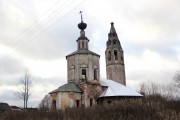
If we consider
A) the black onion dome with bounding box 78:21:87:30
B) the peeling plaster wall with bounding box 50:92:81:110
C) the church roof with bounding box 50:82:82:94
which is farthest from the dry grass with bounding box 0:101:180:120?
the black onion dome with bounding box 78:21:87:30

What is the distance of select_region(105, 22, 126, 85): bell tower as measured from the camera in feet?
181

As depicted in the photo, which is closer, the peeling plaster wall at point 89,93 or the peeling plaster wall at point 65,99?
the peeling plaster wall at point 65,99

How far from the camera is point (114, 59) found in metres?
55.7

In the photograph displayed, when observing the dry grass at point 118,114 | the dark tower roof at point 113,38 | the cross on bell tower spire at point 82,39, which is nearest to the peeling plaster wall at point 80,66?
the cross on bell tower spire at point 82,39

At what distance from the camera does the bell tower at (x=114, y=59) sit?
181ft

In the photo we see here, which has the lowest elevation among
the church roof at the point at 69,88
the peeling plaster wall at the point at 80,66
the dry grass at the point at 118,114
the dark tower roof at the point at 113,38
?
the dry grass at the point at 118,114

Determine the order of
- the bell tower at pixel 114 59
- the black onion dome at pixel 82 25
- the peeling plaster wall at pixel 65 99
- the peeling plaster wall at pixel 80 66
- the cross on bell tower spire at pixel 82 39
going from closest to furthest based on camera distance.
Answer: the peeling plaster wall at pixel 65 99 → the peeling plaster wall at pixel 80 66 → the cross on bell tower spire at pixel 82 39 → the black onion dome at pixel 82 25 → the bell tower at pixel 114 59

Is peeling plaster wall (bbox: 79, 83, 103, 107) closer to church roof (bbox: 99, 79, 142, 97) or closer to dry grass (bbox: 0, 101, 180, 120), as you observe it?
church roof (bbox: 99, 79, 142, 97)

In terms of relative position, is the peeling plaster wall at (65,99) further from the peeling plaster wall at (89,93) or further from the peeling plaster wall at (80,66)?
the peeling plaster wall at (80,66)

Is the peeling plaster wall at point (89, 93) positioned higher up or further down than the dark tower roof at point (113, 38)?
further down

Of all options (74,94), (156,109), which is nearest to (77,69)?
(74,94)

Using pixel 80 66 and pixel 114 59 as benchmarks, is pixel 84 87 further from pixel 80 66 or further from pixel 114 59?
pixel 114 59

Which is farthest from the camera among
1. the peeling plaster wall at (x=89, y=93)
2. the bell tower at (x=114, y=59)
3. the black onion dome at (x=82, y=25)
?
the bell tower at (x=114, y=59)

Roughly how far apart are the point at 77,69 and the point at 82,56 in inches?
62.1
